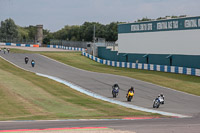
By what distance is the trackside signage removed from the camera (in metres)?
57.6

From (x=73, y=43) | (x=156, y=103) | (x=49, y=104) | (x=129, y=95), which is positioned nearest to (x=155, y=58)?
(x=129, y=95)

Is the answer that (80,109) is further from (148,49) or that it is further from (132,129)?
(148,49)

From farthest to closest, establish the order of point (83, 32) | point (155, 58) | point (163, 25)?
→ point (83, 32), point (155, 58), point (163, 25)

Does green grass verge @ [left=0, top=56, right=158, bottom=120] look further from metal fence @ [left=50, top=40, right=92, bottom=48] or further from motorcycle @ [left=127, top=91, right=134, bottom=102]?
metal fence @ [left=50, top=40, right=92, bottom=48]

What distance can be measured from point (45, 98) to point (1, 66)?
31.7 metres

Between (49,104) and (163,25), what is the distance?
38742 mm

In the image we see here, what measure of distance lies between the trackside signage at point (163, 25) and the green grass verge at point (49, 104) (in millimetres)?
24785

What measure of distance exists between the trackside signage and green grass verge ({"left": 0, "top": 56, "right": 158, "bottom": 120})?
24785 millimetres

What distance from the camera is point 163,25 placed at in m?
64.3

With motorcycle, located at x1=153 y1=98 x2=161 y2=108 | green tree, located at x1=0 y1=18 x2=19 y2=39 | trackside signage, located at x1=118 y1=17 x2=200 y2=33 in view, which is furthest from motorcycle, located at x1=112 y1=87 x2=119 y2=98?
green tree, located at x1=0 y1=18 x2=19 y2=39

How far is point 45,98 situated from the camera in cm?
3178

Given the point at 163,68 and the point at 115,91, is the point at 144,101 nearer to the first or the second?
the point at 115,91

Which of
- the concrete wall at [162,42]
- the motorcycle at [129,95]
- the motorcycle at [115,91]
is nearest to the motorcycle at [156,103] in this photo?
the motorcycle at [129,95]

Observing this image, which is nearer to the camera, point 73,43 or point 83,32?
→ point 73,43
